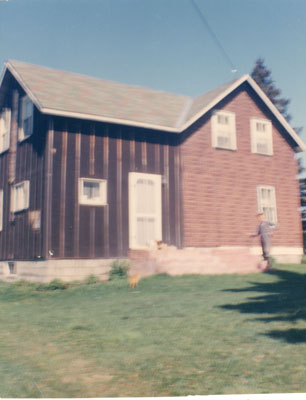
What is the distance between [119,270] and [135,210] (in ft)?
A: 7.55

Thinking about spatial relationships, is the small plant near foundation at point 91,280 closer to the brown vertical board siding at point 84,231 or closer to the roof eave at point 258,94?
the brown vertical board siding at point 84,231

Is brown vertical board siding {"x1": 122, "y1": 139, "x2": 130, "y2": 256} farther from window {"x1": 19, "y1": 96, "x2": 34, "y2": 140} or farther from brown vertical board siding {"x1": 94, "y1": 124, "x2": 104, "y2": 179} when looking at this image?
window {"x1": 19, "y1": 96, "x2": 34, "y2": 140}

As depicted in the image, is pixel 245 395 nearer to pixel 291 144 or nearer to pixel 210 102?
pixel 210 102

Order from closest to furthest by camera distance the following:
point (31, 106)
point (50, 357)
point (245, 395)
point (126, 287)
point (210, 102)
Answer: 1. point (245, 395)
2. point (50, 357)
3. point (126, 287)
4. point (31, 106)
5. point (210, 102)

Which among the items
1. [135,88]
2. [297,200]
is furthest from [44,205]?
[297,200]

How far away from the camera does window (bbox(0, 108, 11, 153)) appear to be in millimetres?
19031

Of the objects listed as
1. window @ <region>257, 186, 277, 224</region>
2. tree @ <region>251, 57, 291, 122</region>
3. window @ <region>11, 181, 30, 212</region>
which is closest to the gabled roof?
Answer: window @ <region>257, 186, 277, 224</region>

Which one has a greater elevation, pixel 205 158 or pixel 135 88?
pixel 135 88

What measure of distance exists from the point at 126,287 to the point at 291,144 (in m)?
11.6

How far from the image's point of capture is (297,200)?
66.8 ft

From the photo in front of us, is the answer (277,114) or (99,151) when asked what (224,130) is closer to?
(277,114)

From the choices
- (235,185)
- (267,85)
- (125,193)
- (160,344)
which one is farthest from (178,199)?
(267,85)

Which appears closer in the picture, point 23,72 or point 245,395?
point 245,395

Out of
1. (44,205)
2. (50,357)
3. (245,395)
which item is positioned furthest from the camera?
(44,205)
